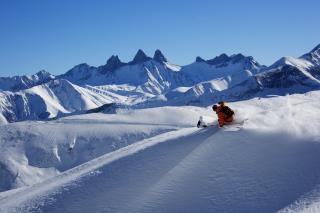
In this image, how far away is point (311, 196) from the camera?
606 inches

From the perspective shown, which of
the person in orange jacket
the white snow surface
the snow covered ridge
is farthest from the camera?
the snow covered ridge

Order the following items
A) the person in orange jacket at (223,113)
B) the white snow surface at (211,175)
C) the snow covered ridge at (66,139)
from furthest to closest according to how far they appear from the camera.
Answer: the snow covered ridge at (66,139) < the person in orange jacket at (223,113) < the white snow surface at (211,175)

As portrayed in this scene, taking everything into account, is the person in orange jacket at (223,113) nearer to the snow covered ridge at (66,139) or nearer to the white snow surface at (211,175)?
the white snow surface at (211,175)

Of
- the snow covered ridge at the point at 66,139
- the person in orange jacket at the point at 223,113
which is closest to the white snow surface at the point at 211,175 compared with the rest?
the person in orange jacket at the point at 223,113

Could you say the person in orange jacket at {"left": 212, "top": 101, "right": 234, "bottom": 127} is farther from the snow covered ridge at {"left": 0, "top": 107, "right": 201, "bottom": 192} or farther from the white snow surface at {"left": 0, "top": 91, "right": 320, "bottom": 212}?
the snow covered ridge at {"left": 0, "top": 107, "right": 201, "bottom": 192}

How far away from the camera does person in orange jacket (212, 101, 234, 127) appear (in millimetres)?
22688

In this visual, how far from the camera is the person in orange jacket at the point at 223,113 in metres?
22.7

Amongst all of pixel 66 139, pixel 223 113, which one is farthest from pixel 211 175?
pixel 66 139

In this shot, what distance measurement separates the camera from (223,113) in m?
22.7

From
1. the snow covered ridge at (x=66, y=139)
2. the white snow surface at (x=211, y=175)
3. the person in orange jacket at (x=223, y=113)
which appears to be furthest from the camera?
the snow covered ridge at (x=66, y=139)

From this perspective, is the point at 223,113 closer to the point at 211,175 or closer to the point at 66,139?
the point at 211,175

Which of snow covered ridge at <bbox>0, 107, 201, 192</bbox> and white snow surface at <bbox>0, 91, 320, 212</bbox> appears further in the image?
snow covered ridge at <bbox>0, 107, 201, 192</bbox>

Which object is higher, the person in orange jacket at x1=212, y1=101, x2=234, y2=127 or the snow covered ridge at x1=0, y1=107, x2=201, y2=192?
the person in orange jacket at x1=212, y1=101, x2=234, y2=127

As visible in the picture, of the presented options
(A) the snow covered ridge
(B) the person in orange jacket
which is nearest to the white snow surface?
(B) the person in orange jacket
